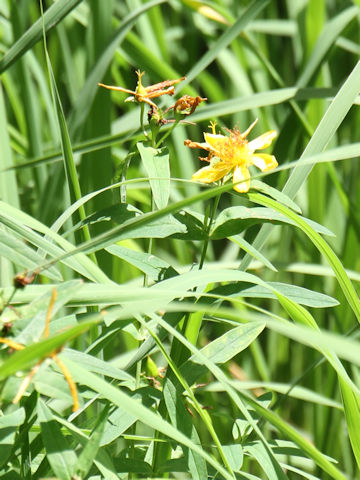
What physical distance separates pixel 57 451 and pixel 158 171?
27cm

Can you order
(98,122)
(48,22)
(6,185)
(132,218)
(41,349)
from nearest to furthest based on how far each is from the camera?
(41,349)
(132,218)
(48,22)
(6,185)
(98,122)

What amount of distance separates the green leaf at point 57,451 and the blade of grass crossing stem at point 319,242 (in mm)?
282

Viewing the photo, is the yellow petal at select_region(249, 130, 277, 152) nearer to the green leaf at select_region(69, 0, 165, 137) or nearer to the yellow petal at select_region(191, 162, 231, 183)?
the yellow petal at select_region(191, 162, 231, 183)

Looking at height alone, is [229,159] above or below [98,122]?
below

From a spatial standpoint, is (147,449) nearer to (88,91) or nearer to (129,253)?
(129,253)

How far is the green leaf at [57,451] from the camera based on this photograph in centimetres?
49

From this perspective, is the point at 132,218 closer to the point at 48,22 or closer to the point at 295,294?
the point at 295,294

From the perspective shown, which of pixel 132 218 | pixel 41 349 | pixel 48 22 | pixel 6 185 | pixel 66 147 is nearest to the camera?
pixel 41 349

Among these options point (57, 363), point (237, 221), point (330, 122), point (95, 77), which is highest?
point (95, 77)

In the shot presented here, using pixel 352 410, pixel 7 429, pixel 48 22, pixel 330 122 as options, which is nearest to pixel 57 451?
pixel 7 429

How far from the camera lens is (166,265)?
0.68 m

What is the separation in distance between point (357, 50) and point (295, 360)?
77 cm

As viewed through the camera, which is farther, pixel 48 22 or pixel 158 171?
pixel 48 22

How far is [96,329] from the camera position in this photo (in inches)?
31.2
